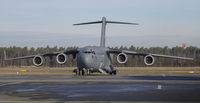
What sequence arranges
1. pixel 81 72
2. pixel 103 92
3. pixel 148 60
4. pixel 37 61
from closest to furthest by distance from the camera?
pixel 103 92 < pixel 81 72 < pixel 148 60 < pixel 37 61

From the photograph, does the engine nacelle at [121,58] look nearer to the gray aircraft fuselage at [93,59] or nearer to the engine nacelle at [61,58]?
the gray aircraft fuselage at [93,59]

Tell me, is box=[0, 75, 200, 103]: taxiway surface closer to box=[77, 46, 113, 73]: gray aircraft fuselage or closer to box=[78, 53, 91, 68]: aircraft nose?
box=[78, 53, 91, 68]: aircraft nose

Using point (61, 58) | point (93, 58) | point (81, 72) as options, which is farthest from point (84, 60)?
point (61, 58)

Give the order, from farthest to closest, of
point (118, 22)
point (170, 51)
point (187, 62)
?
point (170, 51) < point (187, 62) < point (118, 22)

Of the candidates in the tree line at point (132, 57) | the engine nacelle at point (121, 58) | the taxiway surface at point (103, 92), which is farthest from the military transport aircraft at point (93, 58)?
the tree line at point (132, 57)

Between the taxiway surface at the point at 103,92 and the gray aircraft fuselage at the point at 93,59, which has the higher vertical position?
the gray aircraft fuselage at the point at 93,59

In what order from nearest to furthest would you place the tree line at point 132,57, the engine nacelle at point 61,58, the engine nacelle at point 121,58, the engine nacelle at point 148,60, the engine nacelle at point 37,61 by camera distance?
1. the engine nacelle at point 148,60
2. the engine nacelle at point 121,58
3. the engine nacelle at point 61,58
4. the engine nacelle at point 37,61
5. the tree line at point 132,57

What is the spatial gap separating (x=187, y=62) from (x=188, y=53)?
113ft

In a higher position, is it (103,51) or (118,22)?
(118,22)

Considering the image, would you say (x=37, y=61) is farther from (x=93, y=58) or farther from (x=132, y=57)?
(x=132, y=57)

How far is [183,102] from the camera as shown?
13.7 m

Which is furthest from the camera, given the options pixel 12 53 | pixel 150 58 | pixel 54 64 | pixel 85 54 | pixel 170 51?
pixel 170 51

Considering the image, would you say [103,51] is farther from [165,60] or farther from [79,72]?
[165,60]

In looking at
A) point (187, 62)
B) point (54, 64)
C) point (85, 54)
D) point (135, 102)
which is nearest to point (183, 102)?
point (135, 102)
